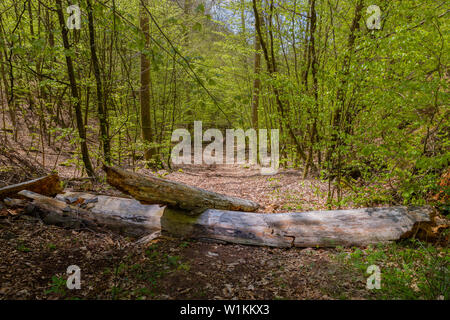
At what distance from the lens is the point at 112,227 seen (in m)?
3.45

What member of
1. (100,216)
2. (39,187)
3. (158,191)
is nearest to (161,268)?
(158,191)

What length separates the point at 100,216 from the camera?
11.4 feet

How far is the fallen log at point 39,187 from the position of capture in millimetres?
3413

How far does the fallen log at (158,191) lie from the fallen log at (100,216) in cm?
47

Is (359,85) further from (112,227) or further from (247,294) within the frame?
(112,227)

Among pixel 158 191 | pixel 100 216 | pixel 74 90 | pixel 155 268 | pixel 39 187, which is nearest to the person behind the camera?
pixel 155 268

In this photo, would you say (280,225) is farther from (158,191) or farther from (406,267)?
(158,191)

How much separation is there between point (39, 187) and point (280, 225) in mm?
3625

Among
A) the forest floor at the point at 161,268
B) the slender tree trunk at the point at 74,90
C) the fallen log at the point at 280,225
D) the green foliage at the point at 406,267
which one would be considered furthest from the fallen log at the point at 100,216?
the green foliage at the point at 406,267

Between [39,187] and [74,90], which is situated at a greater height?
[74,90]

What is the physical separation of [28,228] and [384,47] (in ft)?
17.8

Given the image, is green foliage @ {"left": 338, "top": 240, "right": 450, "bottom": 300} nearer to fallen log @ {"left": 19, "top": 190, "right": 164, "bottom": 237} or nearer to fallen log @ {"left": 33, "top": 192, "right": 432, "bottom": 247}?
fallen log @ {"left": 33, "top": 192, "right": 432, "bottom": 247}

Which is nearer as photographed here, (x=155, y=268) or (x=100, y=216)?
(x=155, y=268)
